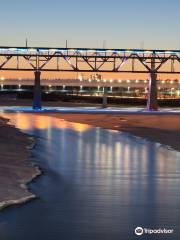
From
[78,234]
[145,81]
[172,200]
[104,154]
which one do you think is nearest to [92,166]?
[104,154]

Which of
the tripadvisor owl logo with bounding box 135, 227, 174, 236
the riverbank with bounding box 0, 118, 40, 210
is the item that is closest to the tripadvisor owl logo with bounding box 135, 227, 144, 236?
the tripadvisor owl logo with bounding box 135, 227, 174, 236

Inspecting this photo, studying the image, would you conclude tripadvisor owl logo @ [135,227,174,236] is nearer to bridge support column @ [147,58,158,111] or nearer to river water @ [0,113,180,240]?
river water @ [0,113,180,240]

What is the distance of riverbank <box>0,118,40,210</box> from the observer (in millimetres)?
18609

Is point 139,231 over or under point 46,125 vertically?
over

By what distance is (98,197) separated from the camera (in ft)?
66.4

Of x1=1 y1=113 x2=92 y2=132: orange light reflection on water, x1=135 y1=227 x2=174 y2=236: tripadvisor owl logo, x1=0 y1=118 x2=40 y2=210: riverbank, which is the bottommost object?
x1=1 y1=113 x2=92 y2=132: orange light reflection on water

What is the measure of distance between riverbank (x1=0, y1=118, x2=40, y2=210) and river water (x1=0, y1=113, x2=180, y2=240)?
0.32 meters

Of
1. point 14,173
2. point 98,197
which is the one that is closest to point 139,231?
point 98,197

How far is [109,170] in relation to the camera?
88.2 ft

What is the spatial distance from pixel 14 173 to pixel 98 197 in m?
3.59

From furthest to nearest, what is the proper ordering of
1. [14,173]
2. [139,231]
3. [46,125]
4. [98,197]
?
1. [46,125]
2. [14,173]
3. [98,197]
4. [139,231]

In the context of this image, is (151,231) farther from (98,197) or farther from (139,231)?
(98,197)

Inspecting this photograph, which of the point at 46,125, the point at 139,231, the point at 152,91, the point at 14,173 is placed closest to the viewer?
the point at 139,231

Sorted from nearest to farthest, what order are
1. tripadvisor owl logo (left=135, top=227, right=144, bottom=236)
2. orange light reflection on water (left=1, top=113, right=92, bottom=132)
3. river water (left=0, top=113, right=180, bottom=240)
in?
tripadvisor owl logo (left=135, top=227, right=144, bottom=236)
river water (left=0, top=113, right=180, bottom=240)
orange light reflection on water (left=1, top=113, right=92, bottom=132)
